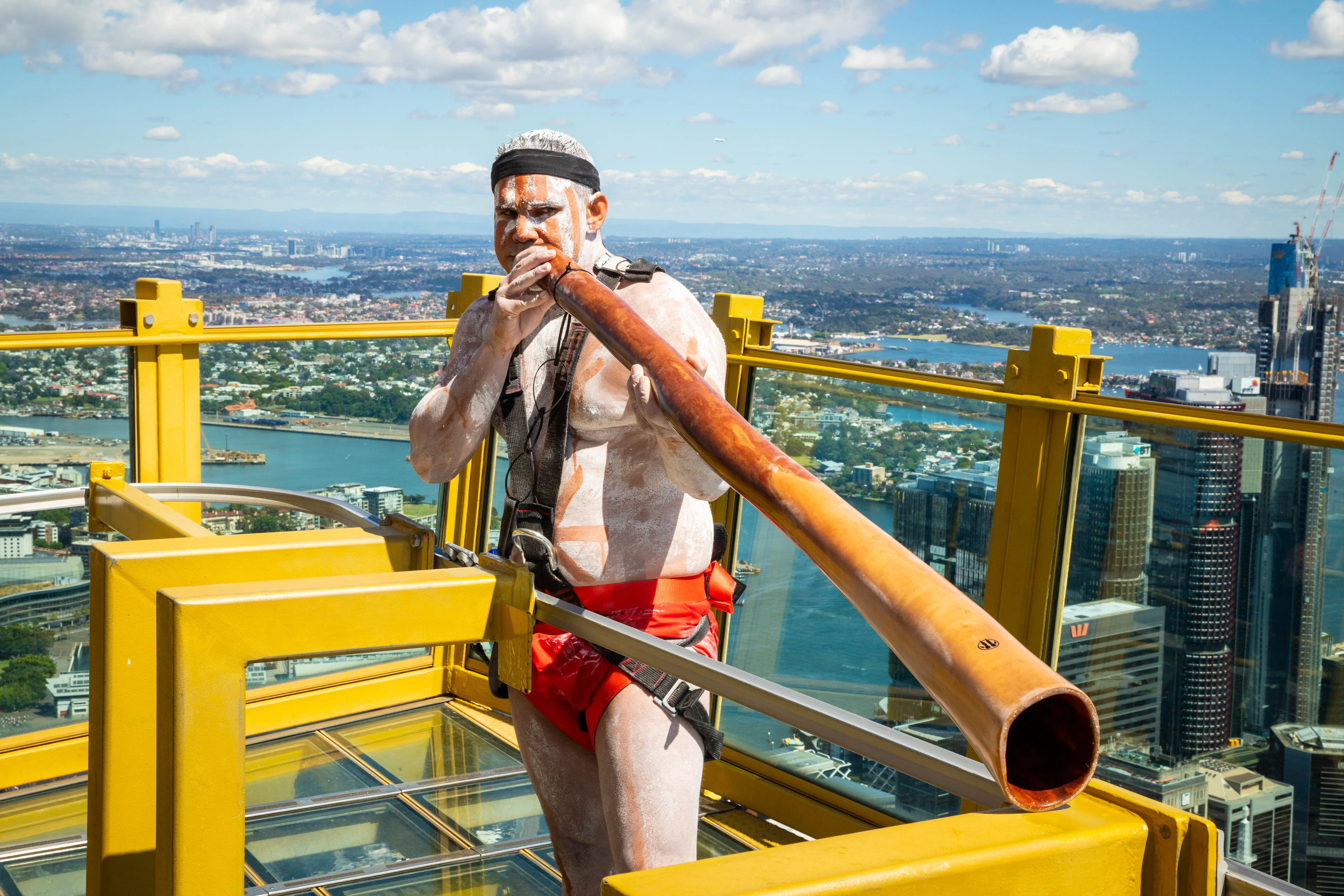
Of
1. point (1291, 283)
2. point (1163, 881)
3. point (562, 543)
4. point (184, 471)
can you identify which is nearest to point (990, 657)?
point (1163, 881)

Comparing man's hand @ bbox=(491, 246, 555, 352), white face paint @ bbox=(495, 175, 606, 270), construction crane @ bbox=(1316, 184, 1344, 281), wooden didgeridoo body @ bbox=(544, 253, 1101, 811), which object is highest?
construction crane @ bbox=(1316, 184, 1344, 281)

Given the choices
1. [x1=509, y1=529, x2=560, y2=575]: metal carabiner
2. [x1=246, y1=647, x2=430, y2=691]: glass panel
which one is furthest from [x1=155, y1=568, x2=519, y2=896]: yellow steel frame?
[x1=246, y1=647, x2=430, y2=691]: glass panel

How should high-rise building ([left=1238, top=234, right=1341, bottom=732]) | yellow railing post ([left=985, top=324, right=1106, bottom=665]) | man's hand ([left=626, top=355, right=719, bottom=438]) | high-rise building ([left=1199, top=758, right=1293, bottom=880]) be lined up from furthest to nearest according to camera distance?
yellow railing post ([left=985, top=324, right=1106, bottom=665]) → high-rise building ([left=1199, top=758, right=1293, bottom=880]) → high-rise building ([left=1238, top=234, right=1341, bottom=732]) → man's hand ([left=626, top=355, right=719, bottom=438])

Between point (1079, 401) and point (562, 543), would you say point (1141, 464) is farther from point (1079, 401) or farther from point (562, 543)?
point (562, 543)

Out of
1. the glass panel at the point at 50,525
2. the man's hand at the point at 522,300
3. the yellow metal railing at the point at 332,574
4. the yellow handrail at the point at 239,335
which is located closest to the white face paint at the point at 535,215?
the man's hand at the point at 522,300

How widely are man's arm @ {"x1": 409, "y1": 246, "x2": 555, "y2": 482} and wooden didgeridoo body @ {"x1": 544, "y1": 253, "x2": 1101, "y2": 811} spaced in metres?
0.74

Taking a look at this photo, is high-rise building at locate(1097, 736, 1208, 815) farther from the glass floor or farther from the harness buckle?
the harness buckle

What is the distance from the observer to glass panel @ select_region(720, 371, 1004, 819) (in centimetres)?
308

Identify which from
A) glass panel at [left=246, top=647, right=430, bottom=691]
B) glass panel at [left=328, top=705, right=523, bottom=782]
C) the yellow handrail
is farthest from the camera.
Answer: glass panel at [left=246, top=647, right=430, bottom=691]

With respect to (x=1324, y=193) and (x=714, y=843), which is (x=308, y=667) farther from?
(x=1324, y=193)

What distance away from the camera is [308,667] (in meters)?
4.26

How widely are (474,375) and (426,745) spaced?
2542 millimetres

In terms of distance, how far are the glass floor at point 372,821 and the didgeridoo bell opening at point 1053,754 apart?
224 cm

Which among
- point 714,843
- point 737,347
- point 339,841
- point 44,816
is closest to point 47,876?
point 44,816
